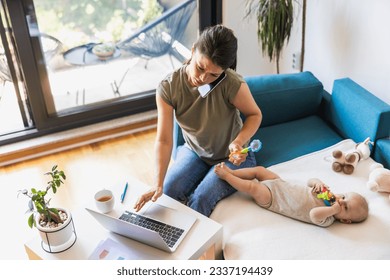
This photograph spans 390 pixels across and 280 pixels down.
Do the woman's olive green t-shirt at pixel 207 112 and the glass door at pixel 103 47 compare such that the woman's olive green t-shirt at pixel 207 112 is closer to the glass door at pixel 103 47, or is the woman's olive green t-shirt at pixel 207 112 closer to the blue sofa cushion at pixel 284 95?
the blue sofa cushion at pixel 284 95

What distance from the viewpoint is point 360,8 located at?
2.20 metres

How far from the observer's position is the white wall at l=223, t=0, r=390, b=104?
6.96ft

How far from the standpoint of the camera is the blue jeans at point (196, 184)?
5.61 ft

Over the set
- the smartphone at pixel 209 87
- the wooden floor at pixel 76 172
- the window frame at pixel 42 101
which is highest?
the smartphone at pixel 209 87

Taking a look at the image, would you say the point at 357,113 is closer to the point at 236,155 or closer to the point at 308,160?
the point at 308,160

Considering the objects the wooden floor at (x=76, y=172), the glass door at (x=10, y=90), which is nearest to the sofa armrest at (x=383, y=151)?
the wooden floor at (x=76, y=172)

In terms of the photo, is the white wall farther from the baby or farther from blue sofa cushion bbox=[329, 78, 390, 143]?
the baby

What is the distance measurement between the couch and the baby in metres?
0.03

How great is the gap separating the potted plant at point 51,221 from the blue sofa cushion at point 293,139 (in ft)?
3.04

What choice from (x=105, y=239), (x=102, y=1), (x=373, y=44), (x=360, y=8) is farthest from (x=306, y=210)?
(x=102, y=1)

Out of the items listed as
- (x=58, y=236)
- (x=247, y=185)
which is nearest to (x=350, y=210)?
(x=247, y=185)

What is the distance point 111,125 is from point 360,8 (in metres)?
1.61

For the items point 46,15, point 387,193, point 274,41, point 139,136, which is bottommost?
point 139,136

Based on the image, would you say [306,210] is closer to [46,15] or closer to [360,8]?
[360,8]
